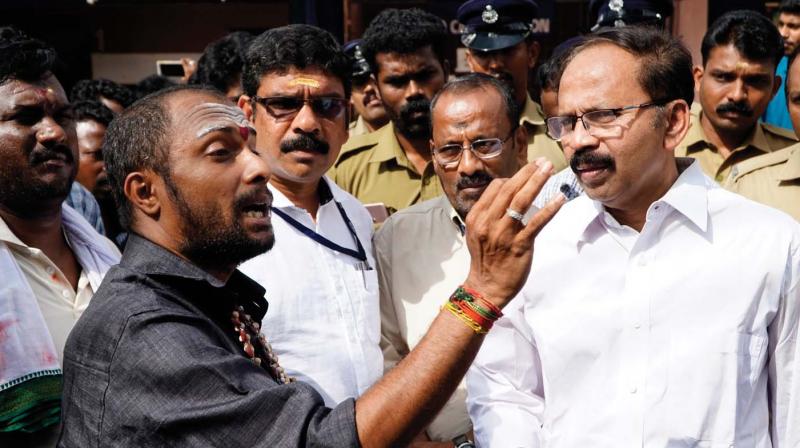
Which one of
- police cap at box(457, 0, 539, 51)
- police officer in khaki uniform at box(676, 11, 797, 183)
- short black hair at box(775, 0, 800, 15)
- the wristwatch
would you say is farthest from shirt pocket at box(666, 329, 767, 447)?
short black hair at box(775, 0, 800, 15)

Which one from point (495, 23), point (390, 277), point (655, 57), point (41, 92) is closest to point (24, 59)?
point (41, 92)

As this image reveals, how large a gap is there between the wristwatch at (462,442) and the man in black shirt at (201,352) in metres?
1.12

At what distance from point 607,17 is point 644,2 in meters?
0.30

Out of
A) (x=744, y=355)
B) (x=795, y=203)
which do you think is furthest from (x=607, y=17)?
(x=744, y=355)

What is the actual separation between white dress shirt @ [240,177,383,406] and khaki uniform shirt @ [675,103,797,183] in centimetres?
229

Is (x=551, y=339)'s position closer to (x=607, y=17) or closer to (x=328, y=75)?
(x=328, y=75)


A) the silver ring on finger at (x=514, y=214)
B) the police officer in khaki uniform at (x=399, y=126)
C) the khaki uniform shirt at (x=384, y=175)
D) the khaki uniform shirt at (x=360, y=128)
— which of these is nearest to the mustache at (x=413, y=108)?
the police officer in khaki uniform at (x=399, y=126)

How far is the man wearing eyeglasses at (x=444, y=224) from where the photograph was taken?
3.44 metres

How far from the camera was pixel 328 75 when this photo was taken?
3453 millimetres

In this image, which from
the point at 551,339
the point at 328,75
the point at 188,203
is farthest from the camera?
the point at 328,75

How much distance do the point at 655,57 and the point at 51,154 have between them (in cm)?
197

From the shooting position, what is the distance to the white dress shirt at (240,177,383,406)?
3.00m

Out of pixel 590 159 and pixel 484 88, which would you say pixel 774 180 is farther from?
pixel 590 159

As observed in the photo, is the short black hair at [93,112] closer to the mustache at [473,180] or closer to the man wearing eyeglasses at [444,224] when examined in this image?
the man wearing eyeglasses at [444,224]
